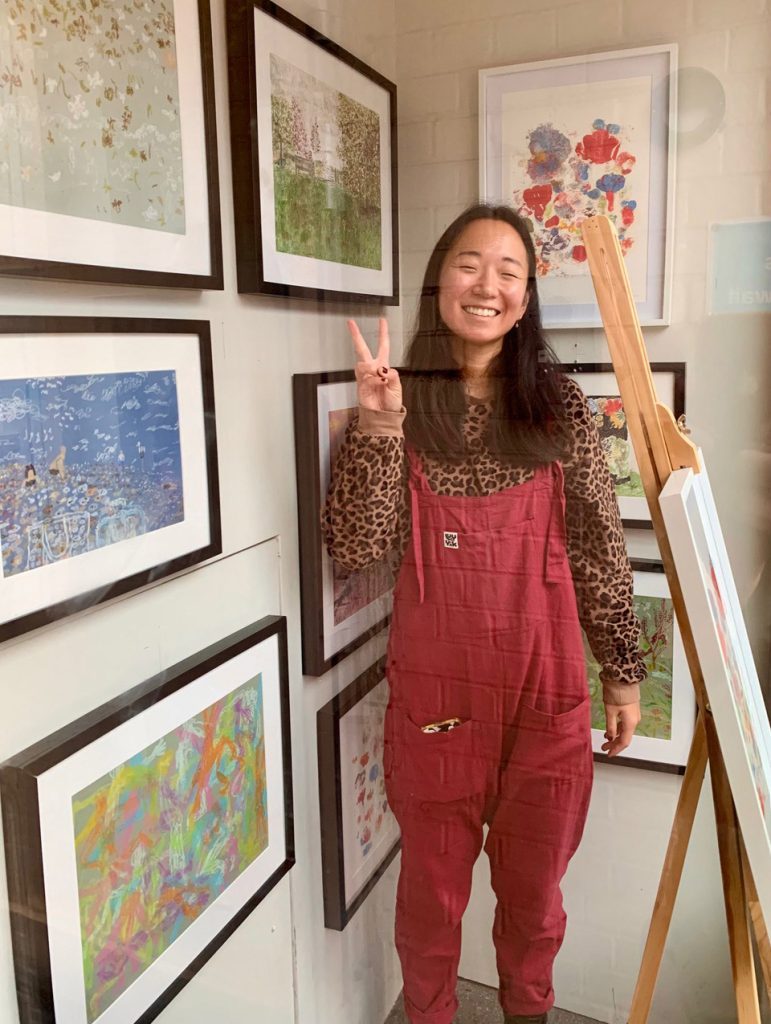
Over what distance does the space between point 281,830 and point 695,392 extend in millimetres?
804

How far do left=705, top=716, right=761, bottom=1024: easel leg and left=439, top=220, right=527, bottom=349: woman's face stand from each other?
56 centimetres

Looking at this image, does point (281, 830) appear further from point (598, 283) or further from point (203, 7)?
point (203, 7)

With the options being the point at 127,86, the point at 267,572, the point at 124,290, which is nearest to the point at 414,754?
the point at 267,572

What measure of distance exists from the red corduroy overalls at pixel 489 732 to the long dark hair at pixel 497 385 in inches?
1.7

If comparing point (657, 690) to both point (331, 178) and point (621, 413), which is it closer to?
point (621, 413)

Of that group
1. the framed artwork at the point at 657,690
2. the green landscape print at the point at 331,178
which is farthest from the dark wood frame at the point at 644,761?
the green landscape print at the point at 331,178

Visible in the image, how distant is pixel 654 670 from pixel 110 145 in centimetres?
90

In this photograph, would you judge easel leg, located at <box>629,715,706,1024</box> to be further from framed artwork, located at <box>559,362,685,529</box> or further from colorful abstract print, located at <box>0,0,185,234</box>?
colorful abstract print, located at <box>0,0,185,234</box>

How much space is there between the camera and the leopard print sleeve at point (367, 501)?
3.83ft

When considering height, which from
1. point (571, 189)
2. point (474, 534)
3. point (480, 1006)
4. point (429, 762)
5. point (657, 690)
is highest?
point (571, 189)

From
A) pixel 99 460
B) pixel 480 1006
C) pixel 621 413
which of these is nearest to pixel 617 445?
pixel 621 413

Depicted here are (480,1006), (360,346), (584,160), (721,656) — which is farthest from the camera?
(480,1006)

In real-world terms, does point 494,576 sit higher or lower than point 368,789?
higher

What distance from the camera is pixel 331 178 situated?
117 centimetres
